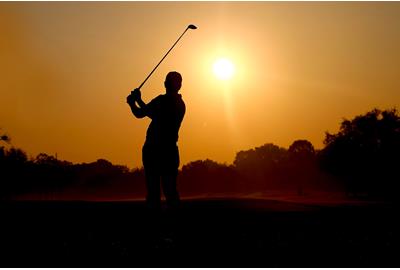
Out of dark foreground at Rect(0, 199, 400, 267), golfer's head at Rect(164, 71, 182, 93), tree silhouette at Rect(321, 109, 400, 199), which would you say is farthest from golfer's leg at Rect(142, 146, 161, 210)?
tree silhouette at Rect(321, 109, 400, 199)

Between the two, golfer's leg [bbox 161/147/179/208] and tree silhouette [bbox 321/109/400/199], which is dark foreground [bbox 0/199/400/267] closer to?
golfer's leg [bbox 161/147/179/208]

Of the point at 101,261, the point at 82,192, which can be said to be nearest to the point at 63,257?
the point at 101,261

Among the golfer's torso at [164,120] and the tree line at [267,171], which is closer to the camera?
the golfer's torso at [164,120]

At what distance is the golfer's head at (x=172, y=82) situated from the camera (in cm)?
1303

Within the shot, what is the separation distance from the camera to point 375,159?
94188 millimetres

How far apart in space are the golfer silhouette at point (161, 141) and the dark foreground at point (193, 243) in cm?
57

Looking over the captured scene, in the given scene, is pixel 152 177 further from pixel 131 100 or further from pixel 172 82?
pixel 172 82

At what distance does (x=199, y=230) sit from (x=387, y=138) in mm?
89605

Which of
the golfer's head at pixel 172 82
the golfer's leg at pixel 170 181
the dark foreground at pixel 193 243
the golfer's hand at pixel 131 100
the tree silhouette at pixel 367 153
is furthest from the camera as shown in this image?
the tree silhouette at pixel 367 153

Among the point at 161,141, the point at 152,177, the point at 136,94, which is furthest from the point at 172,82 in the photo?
the point at 152,177

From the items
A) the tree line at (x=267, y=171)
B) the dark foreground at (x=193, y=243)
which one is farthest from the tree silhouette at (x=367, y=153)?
the dark foreground at (x=193, y=243)

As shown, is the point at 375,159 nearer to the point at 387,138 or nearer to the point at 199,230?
the point at 387,138

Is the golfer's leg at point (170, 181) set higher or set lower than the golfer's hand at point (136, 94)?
lower

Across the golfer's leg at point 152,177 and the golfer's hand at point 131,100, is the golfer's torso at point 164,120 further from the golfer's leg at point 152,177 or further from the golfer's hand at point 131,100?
the golfer's hand at point 131,100
